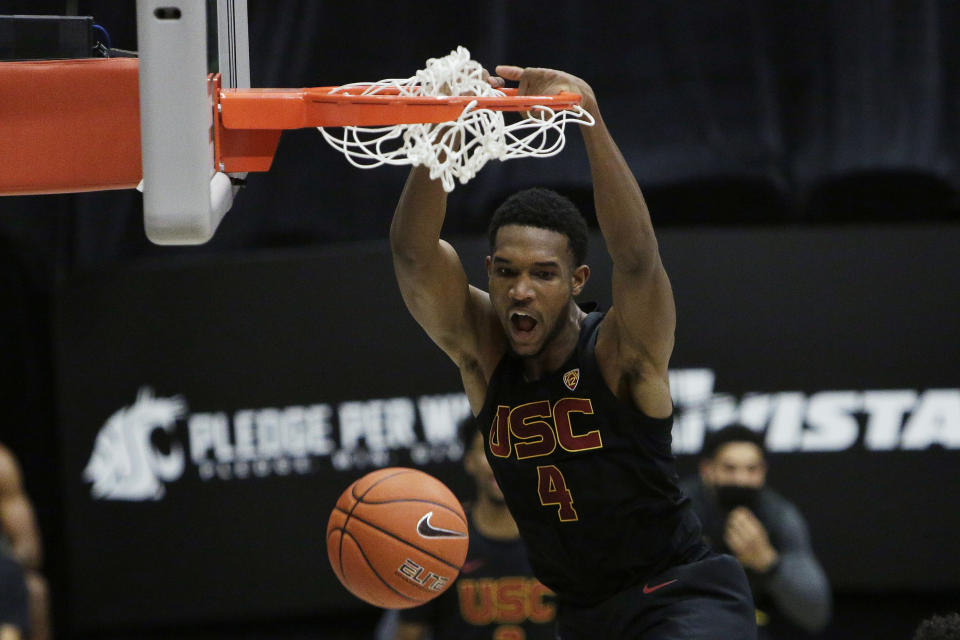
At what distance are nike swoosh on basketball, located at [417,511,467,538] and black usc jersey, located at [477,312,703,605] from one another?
0.33m

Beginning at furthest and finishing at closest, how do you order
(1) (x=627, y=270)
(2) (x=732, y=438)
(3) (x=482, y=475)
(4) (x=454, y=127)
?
(2) (x=732, y=438) < (3) (x=482, y=475) < (1) (x=627, y=270) < (4) (x=454, y=127)

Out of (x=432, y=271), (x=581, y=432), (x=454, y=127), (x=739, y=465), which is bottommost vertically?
(x=739, y=465)

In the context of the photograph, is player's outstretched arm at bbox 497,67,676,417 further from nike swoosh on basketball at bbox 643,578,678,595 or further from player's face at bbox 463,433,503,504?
player's face at bbox 463,433,503,504

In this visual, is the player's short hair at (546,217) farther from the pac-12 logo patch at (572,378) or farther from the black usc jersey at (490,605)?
the black usc jersey at (490,605)

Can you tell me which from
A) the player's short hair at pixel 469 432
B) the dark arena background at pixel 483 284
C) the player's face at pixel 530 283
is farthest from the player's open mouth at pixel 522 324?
the dark arena background at pixel 483 284

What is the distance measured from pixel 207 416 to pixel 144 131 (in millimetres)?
3706

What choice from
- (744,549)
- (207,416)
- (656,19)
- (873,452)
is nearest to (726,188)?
(656,19)

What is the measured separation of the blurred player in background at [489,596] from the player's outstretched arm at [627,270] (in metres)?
1.69

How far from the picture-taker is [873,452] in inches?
244

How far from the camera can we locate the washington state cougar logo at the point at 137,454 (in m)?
6.27

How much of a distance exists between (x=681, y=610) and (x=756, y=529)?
197 cm

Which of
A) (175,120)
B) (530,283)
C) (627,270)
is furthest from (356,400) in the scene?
(175,120)

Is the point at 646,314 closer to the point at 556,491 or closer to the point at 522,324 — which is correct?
the point at 522,324

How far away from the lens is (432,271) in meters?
3.49
